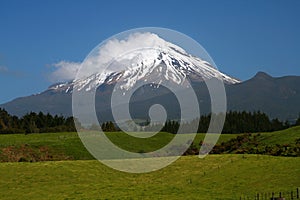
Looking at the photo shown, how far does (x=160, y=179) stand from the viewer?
190ft

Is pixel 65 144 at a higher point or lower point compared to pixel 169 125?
lower

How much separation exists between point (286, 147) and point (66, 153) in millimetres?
43050

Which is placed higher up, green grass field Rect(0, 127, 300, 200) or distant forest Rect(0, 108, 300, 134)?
distant forest Rect(0, 108, 300, 134)

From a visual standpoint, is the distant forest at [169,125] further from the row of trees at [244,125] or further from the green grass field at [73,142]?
the green grass field at [73,142]

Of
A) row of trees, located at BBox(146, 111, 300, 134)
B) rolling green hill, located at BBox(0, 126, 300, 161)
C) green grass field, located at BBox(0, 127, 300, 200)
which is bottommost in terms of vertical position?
green grass field, located at BBox(0, 127, 300, 200)

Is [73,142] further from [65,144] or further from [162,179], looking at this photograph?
[162,179]

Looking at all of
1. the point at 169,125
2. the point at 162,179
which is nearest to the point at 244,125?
the point at 169,125

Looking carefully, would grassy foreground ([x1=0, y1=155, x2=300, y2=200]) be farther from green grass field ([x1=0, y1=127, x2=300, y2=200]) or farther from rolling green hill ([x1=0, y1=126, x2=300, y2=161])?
rolling green hill ([x1=0, y1=126, x2=300, y2=161])

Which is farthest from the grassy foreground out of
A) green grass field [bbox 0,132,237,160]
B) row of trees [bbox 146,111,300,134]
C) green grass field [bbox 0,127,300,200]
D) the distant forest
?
row of trees [bbox 146,111,300,134]

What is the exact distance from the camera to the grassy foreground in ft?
152

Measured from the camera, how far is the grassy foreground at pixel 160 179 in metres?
46.2

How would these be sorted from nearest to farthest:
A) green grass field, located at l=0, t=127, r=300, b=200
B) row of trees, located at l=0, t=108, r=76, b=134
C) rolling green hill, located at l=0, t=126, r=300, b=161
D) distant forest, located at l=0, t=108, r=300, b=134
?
green grass field, located at l=0, t=127, r=300, b=200, rolling green hill, located at l=0, t=126, r=300, b=161, row of trees, located at l=0, t=108, r=76, b=134, distant forest, located at l=0, t=108, r=300, b=134

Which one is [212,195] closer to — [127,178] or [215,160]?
[127,178]

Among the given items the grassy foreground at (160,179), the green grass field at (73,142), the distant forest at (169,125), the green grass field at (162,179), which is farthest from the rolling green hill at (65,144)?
the distant forest at (169,125)
